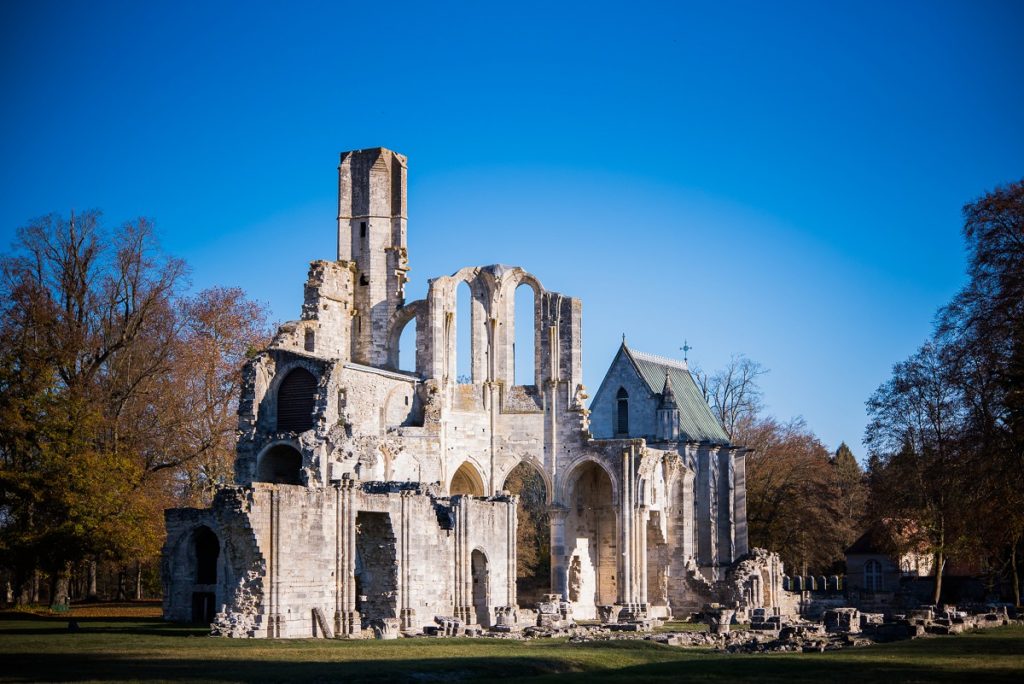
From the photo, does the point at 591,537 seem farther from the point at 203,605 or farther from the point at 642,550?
the point at 203,605

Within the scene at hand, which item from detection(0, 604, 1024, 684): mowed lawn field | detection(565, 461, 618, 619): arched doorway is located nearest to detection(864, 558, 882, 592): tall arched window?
detection(565, 461, 618, 619): arched doorway

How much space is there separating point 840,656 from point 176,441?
28.3 metres

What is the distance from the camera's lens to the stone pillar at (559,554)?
47469mm

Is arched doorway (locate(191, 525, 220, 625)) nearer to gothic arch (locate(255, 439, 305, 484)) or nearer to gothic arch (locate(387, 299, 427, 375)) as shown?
gothic arch (locate(255, 439, 305, 484))

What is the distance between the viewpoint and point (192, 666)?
834 inches

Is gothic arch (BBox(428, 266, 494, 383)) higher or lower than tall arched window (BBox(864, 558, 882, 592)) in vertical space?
higher

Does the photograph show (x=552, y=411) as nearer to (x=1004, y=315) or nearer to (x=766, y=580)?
(x=766, y=580)

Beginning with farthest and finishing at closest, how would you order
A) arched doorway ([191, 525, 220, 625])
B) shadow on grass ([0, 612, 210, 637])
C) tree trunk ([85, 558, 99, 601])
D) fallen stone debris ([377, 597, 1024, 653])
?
tree trunk ([85, 558, 99, 601]) → arched doorway ([191, 525, 220, 625]) → fallen stone debris ([377, 597, 1024, 653]) → shadow on grass ([0, 612, 210, 637])

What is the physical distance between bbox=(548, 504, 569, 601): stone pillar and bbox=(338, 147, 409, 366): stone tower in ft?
28.1

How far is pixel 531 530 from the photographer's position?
6188cm

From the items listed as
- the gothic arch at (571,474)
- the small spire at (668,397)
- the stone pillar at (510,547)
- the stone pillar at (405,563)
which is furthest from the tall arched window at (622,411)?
the stone pillar at (405,563)

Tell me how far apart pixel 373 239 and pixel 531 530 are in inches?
723

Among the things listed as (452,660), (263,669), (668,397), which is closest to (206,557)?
(452,660)

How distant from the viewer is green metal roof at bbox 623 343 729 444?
186 feet
